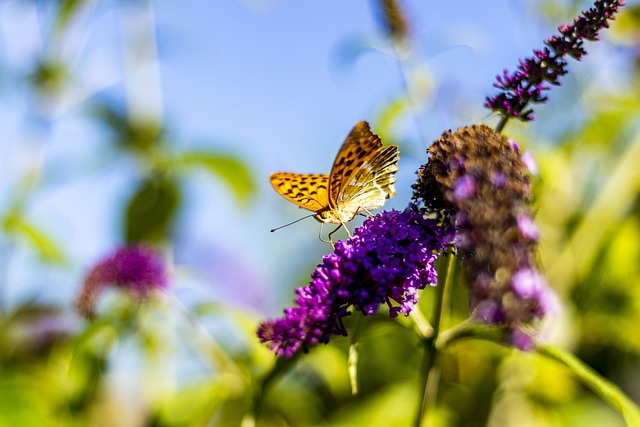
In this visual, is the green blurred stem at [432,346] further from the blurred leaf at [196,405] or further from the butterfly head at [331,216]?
the blurred leaf at [196,405]

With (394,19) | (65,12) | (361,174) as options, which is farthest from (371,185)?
(65,12)

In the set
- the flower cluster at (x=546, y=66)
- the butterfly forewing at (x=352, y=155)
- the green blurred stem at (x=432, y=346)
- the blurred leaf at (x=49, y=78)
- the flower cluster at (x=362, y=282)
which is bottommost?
the green blurred stem at (x=432, y=346)

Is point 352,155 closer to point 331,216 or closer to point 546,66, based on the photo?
point 331,216

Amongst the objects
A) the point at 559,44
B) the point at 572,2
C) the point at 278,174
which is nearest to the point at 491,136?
the point at 559,44

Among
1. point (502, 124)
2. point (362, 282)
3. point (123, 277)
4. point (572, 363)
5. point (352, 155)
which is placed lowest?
point (123, 277)

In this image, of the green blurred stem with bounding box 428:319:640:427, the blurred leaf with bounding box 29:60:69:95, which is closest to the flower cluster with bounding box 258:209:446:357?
the green blurred stem with bounding box 428:319:640:427

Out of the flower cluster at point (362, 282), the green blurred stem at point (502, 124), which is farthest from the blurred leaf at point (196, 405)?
the green blurred stem at point (502, 124)
